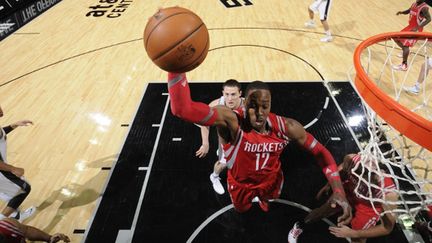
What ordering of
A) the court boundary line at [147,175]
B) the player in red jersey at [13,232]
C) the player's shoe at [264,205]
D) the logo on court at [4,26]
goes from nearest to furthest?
the player in red jersey at [13,232]
the player's shoe at [264,205]
the court boundary line at [147,175]
the logo on court at [4,26]

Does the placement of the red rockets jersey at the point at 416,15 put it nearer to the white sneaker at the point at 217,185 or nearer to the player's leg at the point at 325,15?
the player's leg at the point at 325,15

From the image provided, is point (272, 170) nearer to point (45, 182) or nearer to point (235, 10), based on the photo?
point (45, 182)

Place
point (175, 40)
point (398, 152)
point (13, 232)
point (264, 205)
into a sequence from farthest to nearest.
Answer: point (398, 152) → point (264, 205) → point (13, 232) → point (175, 40)

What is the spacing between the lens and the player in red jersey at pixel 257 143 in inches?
93.7

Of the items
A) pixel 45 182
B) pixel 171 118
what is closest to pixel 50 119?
pixel 45 182

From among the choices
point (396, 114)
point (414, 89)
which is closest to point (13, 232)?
point (396, 114)

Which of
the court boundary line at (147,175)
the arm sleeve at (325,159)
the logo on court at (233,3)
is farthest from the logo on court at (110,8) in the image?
the arm sleeve at (325,159)

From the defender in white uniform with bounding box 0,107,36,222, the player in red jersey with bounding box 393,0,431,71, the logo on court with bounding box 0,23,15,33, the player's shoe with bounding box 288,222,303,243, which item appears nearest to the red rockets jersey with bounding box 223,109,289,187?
the player's shoe with bounding box 288,222,303,243

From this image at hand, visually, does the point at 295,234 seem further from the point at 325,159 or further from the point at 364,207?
the point at 325,159

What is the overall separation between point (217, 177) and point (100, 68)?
4.08 meters

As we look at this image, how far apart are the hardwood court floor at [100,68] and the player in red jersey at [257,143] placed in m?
1.86

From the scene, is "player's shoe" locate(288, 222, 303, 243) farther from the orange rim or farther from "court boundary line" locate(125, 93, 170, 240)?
"court boundary line" locate(125, 93, 170, 240)

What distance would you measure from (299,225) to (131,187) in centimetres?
198

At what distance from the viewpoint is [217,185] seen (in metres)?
3.57
